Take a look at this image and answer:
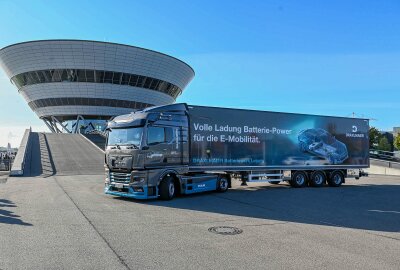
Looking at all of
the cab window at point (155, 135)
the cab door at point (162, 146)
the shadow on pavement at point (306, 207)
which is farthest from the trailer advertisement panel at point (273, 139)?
the shadow on pavement at point (306, 207)

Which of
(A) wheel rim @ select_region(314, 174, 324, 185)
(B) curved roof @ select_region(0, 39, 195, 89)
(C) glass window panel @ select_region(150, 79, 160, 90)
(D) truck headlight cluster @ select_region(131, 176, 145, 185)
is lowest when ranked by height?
(A) wheel rim @ select_region(314, 174, 324, 185)

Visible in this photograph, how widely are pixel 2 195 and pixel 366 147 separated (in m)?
18.8

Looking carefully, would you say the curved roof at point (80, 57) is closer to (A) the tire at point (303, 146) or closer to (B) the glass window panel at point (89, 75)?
(B) the glass window panel at point (89, 75)

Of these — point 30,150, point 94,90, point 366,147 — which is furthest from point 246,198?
point 94,90

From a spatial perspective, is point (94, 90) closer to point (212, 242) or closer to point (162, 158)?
point (162, 158)

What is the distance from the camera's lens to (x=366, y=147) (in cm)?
2284

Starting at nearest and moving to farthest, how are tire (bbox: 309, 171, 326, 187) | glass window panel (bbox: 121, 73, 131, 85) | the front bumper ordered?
the front bumper < tire (bbox: 309, 171, 326, 187) < glass window panel (bbox: 121, 73, 131, 85)

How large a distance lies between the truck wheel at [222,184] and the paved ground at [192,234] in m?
2.89

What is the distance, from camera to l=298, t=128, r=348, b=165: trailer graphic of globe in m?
20.1

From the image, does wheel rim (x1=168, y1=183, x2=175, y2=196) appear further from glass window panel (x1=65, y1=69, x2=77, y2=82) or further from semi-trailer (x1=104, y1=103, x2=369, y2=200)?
glass window panel (x1=65, y1=69, x2=77, y2=82)

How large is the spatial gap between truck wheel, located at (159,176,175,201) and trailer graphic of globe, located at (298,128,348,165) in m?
8.25

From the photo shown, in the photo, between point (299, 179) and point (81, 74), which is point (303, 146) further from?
point (81, 74)

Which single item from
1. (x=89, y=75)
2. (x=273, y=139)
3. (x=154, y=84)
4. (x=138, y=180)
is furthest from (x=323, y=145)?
(x=154, y=84)

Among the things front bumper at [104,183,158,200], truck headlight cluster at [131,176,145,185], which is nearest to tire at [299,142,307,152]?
front bumper at [104,183,158,200]
